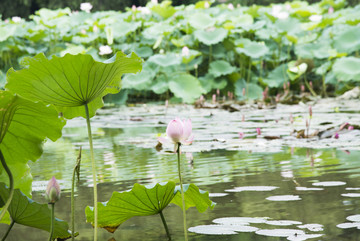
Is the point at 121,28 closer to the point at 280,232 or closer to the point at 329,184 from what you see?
the point at 329,184

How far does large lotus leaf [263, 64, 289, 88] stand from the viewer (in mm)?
5574

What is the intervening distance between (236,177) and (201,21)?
4.59m

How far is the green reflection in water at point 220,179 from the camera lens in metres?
1.14

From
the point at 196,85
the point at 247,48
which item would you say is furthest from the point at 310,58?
the point at 196,85

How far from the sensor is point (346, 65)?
494 centimetres

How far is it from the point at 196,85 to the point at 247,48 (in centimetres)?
66

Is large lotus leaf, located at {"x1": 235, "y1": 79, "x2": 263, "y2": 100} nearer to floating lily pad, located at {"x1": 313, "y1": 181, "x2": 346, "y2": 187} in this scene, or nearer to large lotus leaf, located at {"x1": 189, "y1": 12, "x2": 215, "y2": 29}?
large lotus leaf, located at {"x1": 189, "y1": 12, "x2": 215, "y2": 29}

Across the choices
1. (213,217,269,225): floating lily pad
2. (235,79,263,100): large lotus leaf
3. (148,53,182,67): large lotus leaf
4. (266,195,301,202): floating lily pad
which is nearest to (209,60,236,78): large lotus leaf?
(235,79,263,100): large lotus leaf

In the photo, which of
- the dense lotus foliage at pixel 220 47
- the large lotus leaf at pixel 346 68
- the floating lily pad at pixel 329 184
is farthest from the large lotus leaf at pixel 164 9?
the floating lily pad at pixel 329 184

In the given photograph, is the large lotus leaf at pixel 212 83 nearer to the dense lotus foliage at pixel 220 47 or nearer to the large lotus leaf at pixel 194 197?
the dense lotus foliage at pixel 220 47

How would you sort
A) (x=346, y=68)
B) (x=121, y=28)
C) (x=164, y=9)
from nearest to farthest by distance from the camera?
(x=346, y=68)
(x=121, y=28)
(x=164, y=9)

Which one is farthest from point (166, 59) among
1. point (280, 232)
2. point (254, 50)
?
point (280, 232)

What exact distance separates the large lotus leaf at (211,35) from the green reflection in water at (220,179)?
3.12 m

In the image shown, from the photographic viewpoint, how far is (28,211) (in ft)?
3.05
